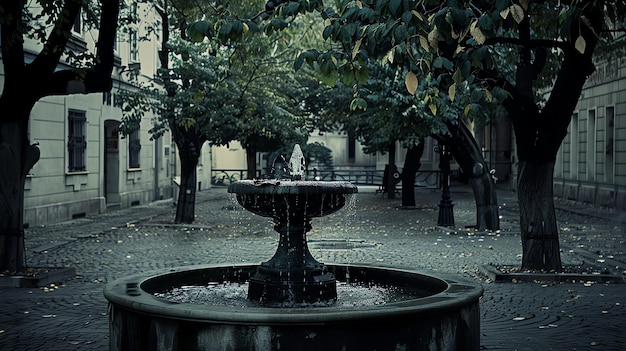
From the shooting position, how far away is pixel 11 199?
12.0 metres

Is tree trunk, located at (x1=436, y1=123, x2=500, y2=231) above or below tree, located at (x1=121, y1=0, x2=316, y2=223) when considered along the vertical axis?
below

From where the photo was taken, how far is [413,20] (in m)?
6.53

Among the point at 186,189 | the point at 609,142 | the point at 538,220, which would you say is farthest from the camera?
the point at 609,142

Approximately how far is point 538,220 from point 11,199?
283 inches

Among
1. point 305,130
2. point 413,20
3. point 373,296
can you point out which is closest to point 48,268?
point 373,296

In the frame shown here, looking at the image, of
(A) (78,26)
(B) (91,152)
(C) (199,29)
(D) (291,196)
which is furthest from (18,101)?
(B) (91,152)

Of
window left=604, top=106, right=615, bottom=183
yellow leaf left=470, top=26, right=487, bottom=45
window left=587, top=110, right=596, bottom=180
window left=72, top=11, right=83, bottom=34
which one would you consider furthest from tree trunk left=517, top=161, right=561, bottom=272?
window left=587, top=110, right=596, bottom=180

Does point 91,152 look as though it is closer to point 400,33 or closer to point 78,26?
point 78,26

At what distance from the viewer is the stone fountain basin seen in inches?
235

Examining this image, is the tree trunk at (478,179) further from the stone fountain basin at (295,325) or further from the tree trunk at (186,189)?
the stone fountain basin at (295,325)

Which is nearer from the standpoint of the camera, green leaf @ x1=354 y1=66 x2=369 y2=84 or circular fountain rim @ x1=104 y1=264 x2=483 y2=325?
Result: circular fountain rim @ x1=104 y1=264 x2=483 y2=325

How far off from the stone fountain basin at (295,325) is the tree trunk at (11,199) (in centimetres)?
549

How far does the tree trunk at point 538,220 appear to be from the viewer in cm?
1232

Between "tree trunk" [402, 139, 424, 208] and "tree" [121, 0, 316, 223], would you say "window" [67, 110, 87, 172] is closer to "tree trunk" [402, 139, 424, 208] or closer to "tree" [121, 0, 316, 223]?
"tree" [121, 0, 316, 223]
